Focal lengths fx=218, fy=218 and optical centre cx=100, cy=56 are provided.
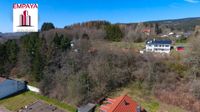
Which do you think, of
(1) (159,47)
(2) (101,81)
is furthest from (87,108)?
(1) (159,47)

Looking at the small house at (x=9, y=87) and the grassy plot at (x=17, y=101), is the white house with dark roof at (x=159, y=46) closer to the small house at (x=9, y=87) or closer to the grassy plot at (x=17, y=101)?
the grassy plot at (x=17, y=101)

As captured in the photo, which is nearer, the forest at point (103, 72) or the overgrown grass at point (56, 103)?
the overgrown grass at point (56, 103)

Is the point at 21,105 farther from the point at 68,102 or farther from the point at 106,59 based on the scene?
the point at 106,59

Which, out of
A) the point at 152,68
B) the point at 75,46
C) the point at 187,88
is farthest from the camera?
the point at 75,46

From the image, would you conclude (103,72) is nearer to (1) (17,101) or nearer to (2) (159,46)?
(1) (17,101)

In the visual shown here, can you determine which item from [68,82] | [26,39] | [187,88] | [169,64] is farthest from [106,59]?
[26,39]

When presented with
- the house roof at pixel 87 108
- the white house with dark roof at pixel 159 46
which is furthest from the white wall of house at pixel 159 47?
the house roof at pixel 87 108
